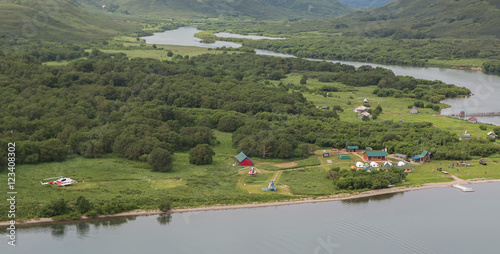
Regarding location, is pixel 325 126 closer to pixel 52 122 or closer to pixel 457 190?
pixel 457 190

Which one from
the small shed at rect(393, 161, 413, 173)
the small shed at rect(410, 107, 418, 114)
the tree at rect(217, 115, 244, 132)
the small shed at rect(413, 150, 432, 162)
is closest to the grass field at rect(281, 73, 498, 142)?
the small shed at rect(410, 107, 418, 114)

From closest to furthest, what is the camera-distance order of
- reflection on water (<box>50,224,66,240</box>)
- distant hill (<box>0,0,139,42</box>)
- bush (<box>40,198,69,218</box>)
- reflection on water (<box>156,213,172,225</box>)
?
reflection on water (<box>50,224,66,240</box>)
bush (<box>40,198,69,218</box>)
reflection on water (<box>156,213,172,225</box>)
distant hill (<box>0,0,139,42</box>)

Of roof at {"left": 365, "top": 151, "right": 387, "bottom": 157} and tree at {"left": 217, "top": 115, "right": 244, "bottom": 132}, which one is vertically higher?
tree at {"left": 217, "top": 115, "right": 244, "bottom": 132}

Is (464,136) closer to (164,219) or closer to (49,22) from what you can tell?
(164,219)

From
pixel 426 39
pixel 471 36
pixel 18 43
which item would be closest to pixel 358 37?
pixel 426 39

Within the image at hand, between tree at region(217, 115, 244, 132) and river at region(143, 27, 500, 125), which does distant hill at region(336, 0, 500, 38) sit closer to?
river at region(143, 27, 500, 125)

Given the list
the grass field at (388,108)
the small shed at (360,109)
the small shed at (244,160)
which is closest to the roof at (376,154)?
the small shed at (244,160)
